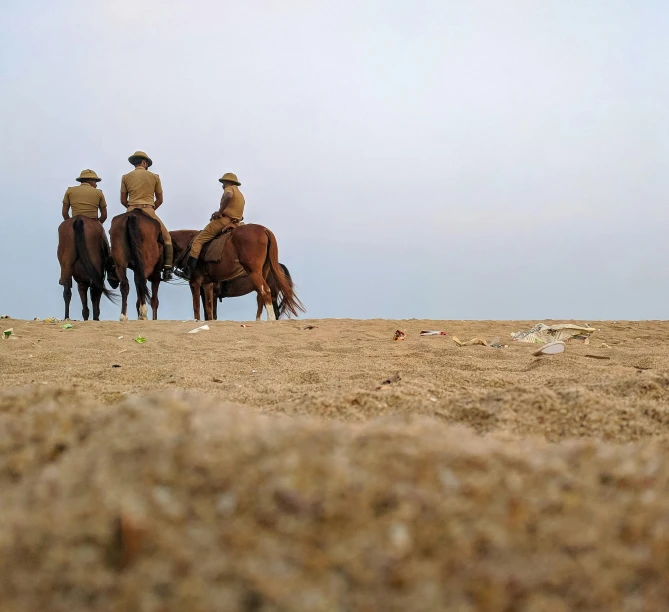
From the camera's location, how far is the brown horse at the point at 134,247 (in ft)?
28.5

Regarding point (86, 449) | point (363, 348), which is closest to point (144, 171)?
point (363, 348)

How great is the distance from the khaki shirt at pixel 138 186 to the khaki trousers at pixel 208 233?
0.99 meters

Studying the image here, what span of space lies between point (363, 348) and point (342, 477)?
3.73 metres

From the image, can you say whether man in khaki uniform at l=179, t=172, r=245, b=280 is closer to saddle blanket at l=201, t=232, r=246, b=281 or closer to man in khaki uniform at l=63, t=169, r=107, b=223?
saddle blanket at l=201, t=232, r=246, b=281

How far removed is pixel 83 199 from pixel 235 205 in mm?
2321

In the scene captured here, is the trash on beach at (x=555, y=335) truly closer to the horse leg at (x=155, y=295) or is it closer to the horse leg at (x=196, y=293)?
the horse leg at (x=196, y=293)

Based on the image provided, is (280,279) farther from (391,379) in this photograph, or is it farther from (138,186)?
(391,379)

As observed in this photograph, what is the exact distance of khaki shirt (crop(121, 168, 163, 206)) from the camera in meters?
8.88

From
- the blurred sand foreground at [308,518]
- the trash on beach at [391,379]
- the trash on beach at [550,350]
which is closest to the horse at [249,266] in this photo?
the trash on beach at [550,350]

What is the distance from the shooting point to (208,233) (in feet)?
31.3

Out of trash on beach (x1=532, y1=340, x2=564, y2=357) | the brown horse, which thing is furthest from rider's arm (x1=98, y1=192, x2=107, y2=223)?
trash on beach (x1=532, y1=340, x2=564, y2=357)

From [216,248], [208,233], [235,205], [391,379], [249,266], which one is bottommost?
[391,379]

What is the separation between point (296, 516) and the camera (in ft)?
2.32

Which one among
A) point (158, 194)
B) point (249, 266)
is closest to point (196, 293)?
point (249, 266)
